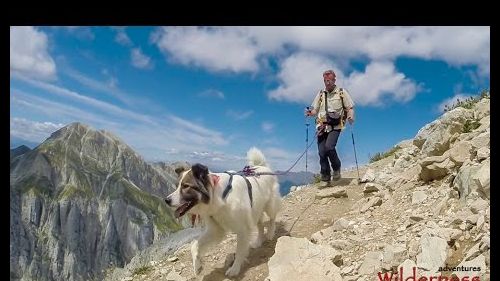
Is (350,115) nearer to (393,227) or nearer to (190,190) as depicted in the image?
(393,227)

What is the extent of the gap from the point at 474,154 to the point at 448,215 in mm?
A: 1720

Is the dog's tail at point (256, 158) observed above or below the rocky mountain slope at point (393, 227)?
above

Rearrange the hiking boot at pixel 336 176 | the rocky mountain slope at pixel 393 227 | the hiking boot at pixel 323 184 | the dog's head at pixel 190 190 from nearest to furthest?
the rocky mountain slope at pixel 393 227 < the dog's head at pixel 190 190 < the hiking boot at pixel 323 184 < the hiking boot at pixel 336 176

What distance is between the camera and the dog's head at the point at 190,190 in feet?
22.2

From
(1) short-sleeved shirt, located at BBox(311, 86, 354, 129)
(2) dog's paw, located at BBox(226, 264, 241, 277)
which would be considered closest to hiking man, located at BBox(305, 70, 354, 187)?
(1) short-sleeved shirt, located at BBox(311, 86, 354, 129)

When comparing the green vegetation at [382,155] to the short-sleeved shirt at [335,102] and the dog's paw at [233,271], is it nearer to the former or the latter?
the short-sleeved shirt at [335,102]

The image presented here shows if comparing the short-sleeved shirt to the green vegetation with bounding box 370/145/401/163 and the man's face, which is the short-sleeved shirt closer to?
the man's face

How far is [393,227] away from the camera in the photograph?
705 cm

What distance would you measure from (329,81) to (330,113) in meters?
0.85

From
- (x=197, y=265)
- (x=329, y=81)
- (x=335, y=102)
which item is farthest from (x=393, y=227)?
(x=329, y=81)

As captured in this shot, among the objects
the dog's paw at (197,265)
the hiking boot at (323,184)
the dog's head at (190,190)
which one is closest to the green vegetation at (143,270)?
the dog's paw at (197,265)

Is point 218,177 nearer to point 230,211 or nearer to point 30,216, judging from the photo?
point 230,211
